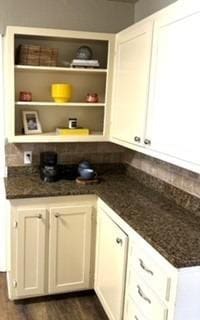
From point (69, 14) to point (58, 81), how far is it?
22.4 inches

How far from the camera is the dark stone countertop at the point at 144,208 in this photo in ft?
5.49

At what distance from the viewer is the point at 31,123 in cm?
290

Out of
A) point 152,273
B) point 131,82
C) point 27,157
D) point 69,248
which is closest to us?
point 152,273

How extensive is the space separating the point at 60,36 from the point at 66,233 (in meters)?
1.52

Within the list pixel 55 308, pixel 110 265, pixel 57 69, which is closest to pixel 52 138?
pixel 57 69

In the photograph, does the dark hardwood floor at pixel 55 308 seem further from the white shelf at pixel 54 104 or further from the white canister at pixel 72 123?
the white shelf at pixel 54 104

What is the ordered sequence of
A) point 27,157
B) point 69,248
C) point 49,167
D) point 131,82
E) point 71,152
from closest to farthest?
point 131,82 < point 69,248 < point 49,167 < point 27,157 < point 71,152

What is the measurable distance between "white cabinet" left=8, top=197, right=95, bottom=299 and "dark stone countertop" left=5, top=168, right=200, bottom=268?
106mm

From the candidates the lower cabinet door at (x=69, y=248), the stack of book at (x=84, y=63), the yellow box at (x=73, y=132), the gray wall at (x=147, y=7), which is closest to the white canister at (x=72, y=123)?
the yellow box at (x=73, y=132)

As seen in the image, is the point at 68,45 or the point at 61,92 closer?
the point at 61,92

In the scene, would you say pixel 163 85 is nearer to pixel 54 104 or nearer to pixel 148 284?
pixel 54 104

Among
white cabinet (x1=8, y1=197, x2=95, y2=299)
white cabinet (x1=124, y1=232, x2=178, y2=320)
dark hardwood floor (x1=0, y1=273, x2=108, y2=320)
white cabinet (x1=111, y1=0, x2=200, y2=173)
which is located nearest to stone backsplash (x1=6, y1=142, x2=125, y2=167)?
white cabinet (x1=111, y1=0, x2=200, y2=173)

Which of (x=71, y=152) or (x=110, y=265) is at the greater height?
(x=71, y=152)

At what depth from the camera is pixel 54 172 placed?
2.75m
